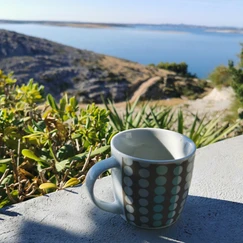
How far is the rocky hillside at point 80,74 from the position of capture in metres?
9.48

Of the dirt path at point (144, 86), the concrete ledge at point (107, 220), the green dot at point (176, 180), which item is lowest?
the dirt path at point (144, 86)

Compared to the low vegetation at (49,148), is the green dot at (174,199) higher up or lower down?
higher up

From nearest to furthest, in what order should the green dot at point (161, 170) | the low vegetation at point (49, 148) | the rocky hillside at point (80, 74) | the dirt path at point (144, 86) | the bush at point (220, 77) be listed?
1. the green dot at point (161, 170)
2. the low vegetation at point (49, 148)
3. the bush at point (220, 77)
4. the rocky hillside at point (80, 74)
5. the dirt path at point (144, 86)

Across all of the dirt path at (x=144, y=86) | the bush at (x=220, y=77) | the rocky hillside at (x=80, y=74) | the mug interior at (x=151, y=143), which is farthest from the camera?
the dirt path at (x=144, y=86)

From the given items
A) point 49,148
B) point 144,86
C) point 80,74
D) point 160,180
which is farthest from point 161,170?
point 144,86

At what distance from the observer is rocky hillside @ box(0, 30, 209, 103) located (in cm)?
948

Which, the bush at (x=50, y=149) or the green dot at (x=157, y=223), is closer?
the green dot at (x=157, y=223)

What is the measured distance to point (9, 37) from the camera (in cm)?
1112

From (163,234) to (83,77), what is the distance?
961 centimetres

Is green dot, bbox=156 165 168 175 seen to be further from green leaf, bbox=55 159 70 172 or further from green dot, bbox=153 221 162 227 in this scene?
green leaf, bbox=55 159 70 172

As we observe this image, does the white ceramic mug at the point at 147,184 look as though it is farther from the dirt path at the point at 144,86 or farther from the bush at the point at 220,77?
the dirt path at the point at 144,86

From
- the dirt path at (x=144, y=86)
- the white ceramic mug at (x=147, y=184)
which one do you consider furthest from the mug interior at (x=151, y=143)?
the dirt path at (x=144, y=86)

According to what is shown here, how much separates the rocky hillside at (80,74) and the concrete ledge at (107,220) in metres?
8.03

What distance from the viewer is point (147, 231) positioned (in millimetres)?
667
